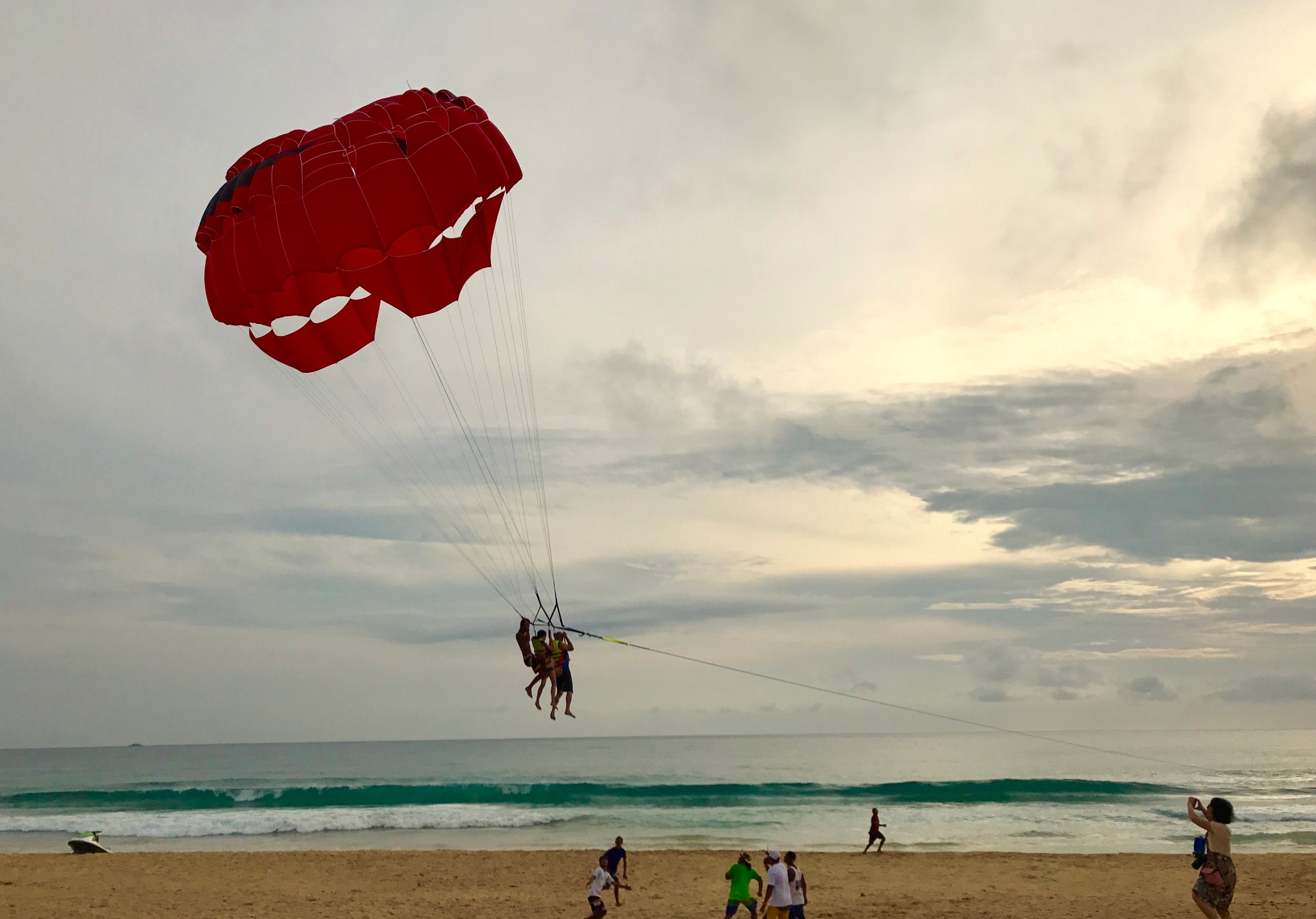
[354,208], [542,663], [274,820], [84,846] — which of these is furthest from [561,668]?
[274,820]

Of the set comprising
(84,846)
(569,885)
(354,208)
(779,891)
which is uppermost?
(354,208)

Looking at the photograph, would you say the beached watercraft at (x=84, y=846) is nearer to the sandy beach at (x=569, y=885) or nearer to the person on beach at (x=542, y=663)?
the sandy beach at (x=569, y=885)

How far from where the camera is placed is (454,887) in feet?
50.9

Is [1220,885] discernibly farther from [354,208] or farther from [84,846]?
[84,846]

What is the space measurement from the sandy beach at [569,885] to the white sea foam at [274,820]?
8763 mm

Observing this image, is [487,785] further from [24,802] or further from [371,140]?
[371,140]

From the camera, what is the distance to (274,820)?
97.6ft

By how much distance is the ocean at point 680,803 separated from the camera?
79.0 feet

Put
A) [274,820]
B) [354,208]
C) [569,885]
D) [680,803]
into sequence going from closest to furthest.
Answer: [354,208]
[569,885]
[274,820]
[680,803]

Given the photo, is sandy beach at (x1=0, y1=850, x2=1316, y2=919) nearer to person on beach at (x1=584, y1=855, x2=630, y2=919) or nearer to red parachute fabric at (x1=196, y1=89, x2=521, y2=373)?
person on beach at (x1=584, y1=855, x2=630, y2=919)

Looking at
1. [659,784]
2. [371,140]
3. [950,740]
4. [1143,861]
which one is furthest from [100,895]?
[950,740]

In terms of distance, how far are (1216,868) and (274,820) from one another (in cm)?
3003

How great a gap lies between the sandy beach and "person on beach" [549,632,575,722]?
15.3ft

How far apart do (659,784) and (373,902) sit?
98.3 feet
